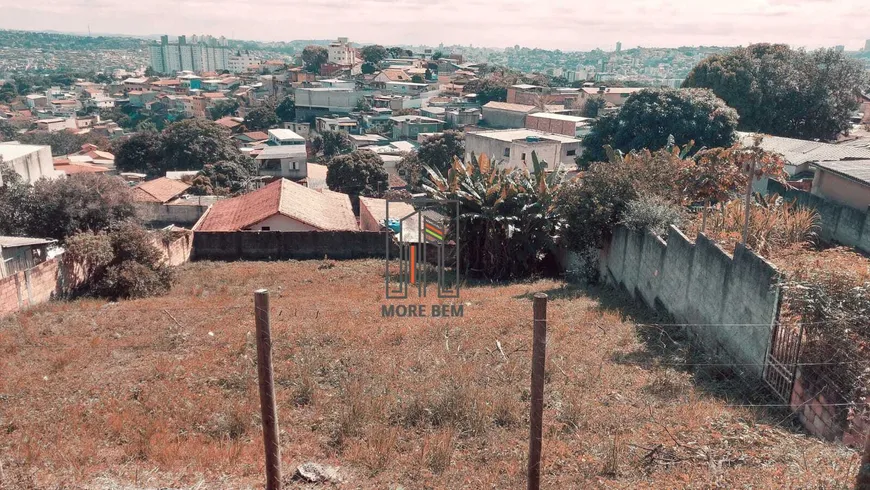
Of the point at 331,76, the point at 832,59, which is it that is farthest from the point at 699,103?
the point at 331,76

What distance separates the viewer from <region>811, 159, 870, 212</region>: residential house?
506 inches

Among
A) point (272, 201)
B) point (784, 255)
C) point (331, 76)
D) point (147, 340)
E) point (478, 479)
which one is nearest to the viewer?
point (478, 479)

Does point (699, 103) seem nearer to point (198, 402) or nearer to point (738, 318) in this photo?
point (738, 318)

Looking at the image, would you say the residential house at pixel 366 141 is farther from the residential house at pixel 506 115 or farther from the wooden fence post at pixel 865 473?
the wooden fence post at pixel 865 473

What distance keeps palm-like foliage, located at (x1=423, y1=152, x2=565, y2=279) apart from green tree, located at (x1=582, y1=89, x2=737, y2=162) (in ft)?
36.6

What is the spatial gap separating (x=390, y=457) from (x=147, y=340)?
576cm

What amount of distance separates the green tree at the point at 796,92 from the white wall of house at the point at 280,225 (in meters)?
24.2

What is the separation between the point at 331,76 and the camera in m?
94.9

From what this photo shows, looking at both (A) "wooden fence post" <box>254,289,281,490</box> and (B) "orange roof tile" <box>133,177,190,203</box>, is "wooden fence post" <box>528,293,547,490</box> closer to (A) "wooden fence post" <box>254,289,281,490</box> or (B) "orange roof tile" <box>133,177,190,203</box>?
(A) "wooden fence post" <box>254,289,281,490</box>

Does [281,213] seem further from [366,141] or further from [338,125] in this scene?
[338,125]

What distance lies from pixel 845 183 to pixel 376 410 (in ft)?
40.9

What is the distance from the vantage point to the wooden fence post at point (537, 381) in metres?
4.31

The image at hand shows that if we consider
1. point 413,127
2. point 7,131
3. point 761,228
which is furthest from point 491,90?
point 761,228

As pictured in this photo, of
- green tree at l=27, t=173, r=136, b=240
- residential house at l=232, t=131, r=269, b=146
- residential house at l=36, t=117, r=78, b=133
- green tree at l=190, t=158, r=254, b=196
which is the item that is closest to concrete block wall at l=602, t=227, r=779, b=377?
green tree at l=27, t=173, r=136, b=240
